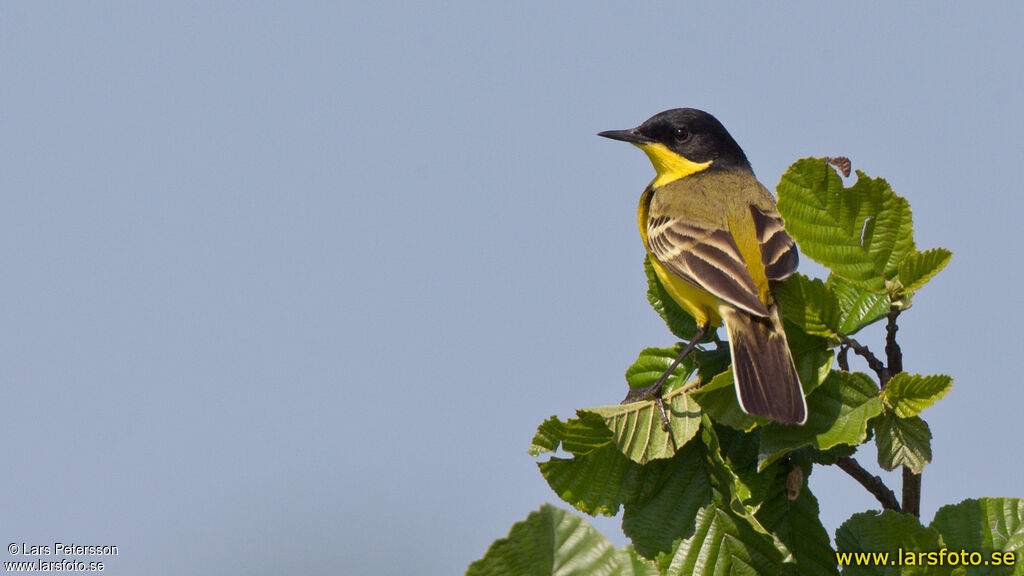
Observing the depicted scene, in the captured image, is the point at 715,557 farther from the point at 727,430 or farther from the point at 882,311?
the point at 882,311

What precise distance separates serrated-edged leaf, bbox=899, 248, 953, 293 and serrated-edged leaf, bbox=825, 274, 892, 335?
10 cm

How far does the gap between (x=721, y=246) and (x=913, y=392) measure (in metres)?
2.33

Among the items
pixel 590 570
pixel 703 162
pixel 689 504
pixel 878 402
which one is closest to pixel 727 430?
pixel 689 504

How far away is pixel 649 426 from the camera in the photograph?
14.1 ft

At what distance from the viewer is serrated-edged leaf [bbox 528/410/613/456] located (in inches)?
168

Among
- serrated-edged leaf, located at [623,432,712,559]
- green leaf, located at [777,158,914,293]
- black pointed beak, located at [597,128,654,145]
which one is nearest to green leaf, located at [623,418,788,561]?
serrated-edged leaf, located at [623,432,712,559]

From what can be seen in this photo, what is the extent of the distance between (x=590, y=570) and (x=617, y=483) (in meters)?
2.13

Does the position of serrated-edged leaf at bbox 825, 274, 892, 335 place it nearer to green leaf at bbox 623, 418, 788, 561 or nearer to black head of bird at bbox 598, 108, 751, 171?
green leaf at bbox 623, 418, 788, 561

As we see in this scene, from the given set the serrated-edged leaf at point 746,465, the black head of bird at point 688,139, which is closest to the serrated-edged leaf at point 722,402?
the serrated-edged leaf at point 746,465

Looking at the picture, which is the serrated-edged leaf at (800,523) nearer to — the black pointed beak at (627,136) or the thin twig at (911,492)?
the thin twig at (911,492)

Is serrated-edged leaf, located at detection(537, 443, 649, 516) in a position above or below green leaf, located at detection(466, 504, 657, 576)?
above

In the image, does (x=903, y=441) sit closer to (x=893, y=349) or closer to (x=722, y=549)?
(x=893, y=349)

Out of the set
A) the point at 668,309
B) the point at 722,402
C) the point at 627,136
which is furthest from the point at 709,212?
the point at 722,402

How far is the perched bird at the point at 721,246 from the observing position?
4301 mm
